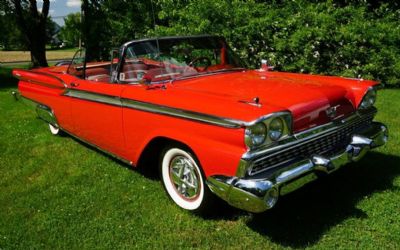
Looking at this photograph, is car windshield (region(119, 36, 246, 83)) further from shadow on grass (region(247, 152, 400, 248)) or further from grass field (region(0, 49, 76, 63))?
grass field (region(0, 49, 76, 63))

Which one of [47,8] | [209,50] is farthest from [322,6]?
[47,8]

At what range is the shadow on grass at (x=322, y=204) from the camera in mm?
3220

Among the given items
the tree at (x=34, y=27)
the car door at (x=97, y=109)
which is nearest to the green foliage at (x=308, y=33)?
the car door at (x=97, y=109)

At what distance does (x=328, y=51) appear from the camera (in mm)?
8812

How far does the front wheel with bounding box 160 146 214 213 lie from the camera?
3.39m

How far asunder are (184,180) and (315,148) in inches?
43.3

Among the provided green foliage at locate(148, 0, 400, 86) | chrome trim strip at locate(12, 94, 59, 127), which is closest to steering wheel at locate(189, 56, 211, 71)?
chrome trim strip at locate(12, 94, 59, 127)

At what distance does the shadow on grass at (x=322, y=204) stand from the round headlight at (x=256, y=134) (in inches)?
31.1

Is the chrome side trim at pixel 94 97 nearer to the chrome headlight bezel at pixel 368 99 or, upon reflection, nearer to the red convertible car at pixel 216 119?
the red convertible car at pixel 216 119

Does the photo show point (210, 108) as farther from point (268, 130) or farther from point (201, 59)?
point (201, 59)

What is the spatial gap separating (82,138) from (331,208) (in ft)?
9.62

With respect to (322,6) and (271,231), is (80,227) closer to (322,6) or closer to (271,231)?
(271,231)

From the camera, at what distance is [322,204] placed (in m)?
3.64

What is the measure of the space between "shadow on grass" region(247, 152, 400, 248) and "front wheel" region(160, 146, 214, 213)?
439mm
